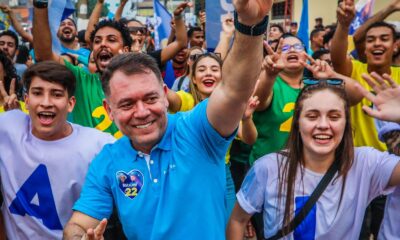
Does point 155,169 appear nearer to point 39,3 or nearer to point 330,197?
point 330,197

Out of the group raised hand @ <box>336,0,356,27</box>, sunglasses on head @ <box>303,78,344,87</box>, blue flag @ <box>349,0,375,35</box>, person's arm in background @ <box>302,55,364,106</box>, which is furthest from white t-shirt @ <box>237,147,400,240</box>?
blue flag @ <box>349,0,375,35</box>

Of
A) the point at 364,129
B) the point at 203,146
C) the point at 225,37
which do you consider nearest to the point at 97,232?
the point at 203,146

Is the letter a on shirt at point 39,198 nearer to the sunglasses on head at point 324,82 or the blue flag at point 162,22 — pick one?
the sunglasses on head at point 324,82

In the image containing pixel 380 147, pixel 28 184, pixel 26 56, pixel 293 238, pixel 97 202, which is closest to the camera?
pixel 97 202

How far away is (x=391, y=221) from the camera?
8.70 ft

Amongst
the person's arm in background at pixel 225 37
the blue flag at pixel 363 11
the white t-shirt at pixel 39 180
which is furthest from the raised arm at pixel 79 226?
the blue flag at pixel 363 11

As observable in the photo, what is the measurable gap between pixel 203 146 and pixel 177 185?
184 mm

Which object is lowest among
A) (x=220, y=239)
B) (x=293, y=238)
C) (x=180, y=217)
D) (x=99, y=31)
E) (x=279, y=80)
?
(x=293, y=238)

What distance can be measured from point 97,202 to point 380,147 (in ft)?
8.22

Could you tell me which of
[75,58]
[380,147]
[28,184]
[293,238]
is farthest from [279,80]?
[75,58]

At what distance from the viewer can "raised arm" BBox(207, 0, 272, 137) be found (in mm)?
1575

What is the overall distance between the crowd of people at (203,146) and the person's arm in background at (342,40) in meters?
0.01

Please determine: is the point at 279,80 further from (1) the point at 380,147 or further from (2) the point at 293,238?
(2) the point at 293,238

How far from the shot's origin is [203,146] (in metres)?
1.91
